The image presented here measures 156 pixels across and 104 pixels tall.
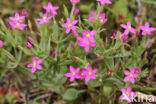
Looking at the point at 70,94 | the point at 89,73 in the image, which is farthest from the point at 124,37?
the point at 70,94

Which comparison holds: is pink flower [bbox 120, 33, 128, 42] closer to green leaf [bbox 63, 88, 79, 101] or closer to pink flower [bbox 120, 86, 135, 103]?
pink flower [bbox 120, 86, 135, 103]

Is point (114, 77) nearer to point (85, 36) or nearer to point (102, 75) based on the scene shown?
point (102, 75)

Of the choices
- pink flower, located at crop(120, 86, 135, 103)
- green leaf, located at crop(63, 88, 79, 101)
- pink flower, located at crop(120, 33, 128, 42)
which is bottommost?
green leaf, located at crop(63, 88, 79, 101)

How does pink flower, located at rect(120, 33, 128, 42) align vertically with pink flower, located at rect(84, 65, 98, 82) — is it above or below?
above

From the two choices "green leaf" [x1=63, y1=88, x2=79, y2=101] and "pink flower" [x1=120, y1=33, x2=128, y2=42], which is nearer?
"pink flower" [x1=120, y1=33, x2=128, y2=42]

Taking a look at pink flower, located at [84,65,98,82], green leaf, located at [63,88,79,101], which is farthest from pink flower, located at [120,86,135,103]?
green leaf, located at [63,88,79,101]

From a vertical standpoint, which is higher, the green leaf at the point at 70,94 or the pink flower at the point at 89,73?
the pink flower at the point at 89,73

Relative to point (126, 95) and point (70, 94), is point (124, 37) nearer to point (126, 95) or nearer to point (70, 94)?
point (126, 95)

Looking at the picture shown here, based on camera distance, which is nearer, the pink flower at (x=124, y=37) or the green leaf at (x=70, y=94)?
the pink flower at (x=124, y=37)

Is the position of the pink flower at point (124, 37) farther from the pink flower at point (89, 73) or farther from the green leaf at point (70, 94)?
the green leaf at point (70, 94)

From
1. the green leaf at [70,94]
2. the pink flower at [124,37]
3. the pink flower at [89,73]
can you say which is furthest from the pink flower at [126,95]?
the green leaf at [70,94]
